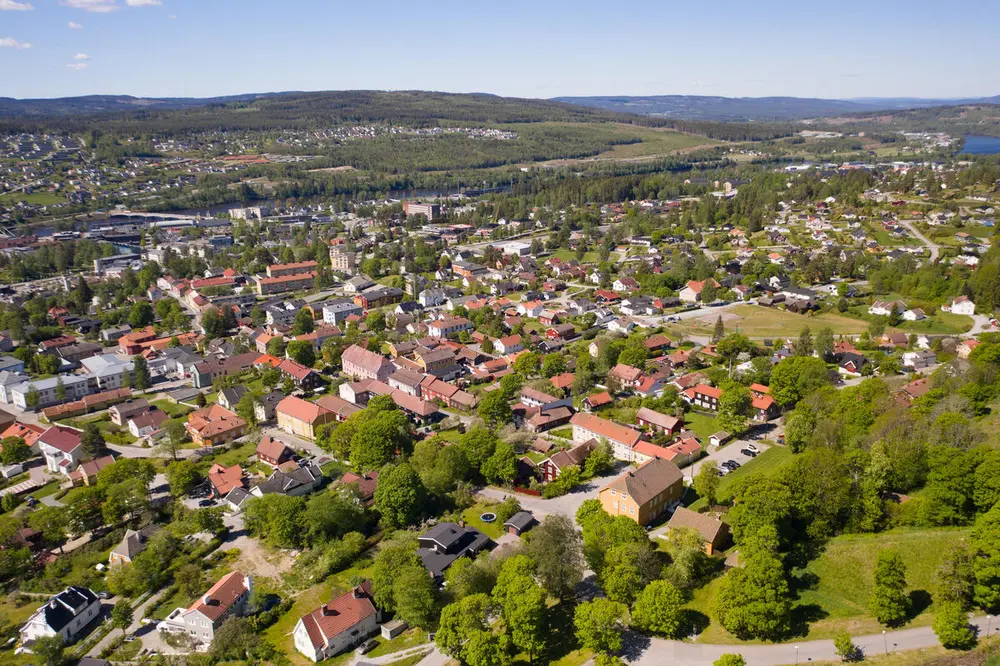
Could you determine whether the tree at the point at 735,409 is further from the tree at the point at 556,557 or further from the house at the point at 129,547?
the house at the point at 129,547

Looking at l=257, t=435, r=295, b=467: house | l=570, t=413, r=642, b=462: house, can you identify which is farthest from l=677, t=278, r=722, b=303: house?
l=257, t=435, r=295, b=467: house

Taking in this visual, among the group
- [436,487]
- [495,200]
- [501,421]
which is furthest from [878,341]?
[495,200]

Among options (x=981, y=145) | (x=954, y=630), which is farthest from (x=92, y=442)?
(x=981, y=145)

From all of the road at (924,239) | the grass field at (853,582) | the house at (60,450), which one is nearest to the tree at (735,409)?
the grass field at (853,582)

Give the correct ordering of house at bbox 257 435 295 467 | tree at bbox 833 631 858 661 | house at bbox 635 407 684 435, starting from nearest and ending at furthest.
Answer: tree at bbox 833 631 858 661, house at bbox 257 435 295 467, house at bbox 635 407 684 435

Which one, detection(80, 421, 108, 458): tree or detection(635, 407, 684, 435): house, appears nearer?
detection(80, 421, 108, 458): tree

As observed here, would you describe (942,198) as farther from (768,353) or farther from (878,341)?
(768,353)

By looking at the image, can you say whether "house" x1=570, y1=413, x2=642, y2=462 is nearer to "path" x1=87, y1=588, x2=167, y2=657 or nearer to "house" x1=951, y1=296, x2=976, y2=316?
"path" x1=87, y1=588, x2=167, y2=657
